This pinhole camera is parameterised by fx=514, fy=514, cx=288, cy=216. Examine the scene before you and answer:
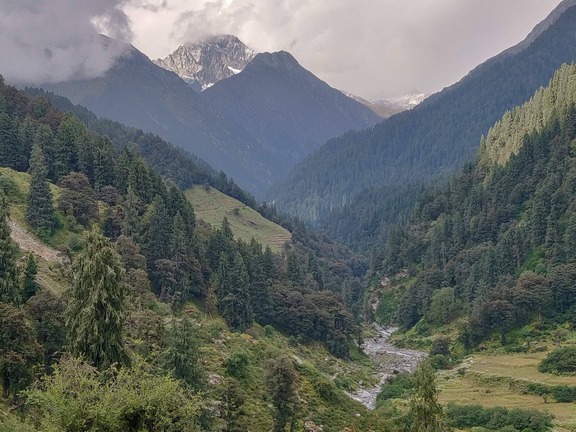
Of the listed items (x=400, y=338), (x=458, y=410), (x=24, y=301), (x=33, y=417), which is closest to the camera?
(x=33, y=417)

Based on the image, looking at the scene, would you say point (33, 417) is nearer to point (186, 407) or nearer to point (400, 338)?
point (186, 407)

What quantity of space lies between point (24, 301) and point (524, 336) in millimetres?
95909

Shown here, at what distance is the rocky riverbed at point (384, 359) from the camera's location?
82469mm

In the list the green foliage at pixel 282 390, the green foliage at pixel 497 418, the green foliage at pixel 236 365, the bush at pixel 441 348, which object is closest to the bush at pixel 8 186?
the green foliage at pixel 236 365

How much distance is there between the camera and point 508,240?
138 m

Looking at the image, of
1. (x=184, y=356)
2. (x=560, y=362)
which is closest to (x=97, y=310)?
(x=184, y=356)

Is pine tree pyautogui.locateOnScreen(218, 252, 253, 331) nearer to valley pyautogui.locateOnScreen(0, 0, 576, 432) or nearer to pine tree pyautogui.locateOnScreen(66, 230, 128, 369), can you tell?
valley pyautogui.locateOnScreen(0, 0, 576, 432)

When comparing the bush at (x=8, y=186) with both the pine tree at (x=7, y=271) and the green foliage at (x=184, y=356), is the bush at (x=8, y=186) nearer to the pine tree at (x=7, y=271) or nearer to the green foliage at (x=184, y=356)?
the pine tree at (x=7, y=271)

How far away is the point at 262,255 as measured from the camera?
111688mm

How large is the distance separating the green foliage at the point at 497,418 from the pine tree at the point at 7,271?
52.0m

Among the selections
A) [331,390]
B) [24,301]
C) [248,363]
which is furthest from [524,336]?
[24,301]

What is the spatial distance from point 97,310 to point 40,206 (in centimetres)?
4834

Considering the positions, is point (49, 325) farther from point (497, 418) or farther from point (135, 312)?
point (497, 418)

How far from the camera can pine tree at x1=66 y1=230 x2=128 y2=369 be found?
33344mm
